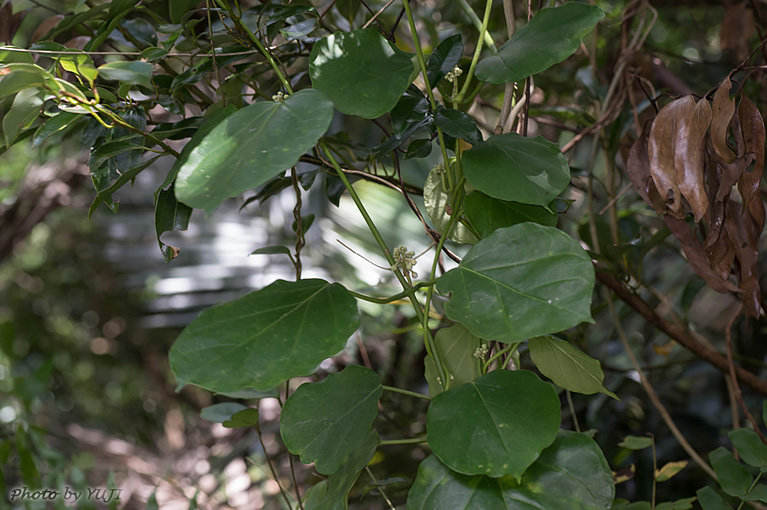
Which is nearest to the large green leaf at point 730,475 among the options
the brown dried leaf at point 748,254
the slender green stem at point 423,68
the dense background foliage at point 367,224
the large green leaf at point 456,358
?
the dense background foliage at point 367,224

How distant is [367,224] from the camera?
48cm

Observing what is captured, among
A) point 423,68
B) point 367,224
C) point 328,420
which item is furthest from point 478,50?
point 328,420

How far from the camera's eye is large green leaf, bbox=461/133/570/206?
0.37 meters

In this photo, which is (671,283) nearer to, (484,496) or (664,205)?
(664,205)

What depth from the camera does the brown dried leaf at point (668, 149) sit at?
1.52 feet

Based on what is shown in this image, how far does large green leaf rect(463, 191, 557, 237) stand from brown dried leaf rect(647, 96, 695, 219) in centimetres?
11

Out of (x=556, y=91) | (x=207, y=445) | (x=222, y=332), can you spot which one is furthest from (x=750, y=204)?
(x=207, y=445)

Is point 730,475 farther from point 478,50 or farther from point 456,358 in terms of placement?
point 478,50

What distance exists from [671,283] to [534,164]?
98cm

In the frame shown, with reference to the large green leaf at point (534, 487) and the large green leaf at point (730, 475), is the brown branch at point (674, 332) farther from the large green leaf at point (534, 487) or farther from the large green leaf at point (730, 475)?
the large green leaf at point (534, 487)

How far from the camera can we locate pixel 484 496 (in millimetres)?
363

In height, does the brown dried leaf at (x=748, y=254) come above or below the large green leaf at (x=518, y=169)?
below

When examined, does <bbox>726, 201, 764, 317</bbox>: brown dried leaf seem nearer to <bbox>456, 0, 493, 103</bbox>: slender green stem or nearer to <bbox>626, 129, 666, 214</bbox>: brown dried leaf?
<bbox>626, 129, 666, 214</bbox>: brown dried leaf

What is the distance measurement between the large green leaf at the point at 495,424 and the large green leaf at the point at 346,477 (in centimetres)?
8
